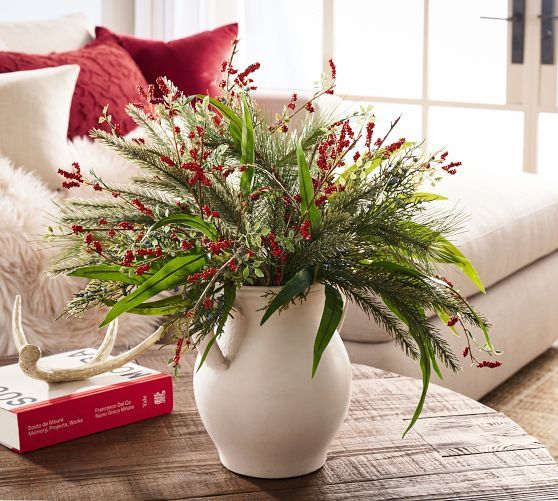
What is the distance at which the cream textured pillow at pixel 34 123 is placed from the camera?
7.59ft

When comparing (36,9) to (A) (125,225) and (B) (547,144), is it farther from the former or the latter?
(A) (125,225)

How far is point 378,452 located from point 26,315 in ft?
3.26

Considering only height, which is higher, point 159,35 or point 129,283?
point 159,35

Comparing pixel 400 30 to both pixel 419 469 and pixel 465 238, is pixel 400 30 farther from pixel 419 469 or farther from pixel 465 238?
pixel 419 469

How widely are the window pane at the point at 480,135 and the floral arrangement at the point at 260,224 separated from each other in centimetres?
290

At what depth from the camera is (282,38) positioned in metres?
4.18

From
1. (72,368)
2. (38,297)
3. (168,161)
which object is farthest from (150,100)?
(38,297)

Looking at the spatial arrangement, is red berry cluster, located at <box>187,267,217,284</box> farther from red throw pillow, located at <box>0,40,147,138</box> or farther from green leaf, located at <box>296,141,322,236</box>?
red throw pillow, located at <box>0,40,147,138</box>

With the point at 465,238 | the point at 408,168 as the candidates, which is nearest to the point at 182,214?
the point at 408,168

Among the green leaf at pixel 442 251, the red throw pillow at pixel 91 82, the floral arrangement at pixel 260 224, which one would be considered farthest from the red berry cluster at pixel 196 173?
the red throw pillow at pixel 91 82

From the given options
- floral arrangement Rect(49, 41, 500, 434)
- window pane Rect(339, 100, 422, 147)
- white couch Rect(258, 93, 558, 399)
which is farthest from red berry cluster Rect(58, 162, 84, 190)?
window pane Rect(339, 100, 422, 147)

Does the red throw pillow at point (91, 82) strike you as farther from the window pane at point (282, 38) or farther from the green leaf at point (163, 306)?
the green leaf at point (163, 306)

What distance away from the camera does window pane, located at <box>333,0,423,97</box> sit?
4.07 meters

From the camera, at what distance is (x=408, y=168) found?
86cm
